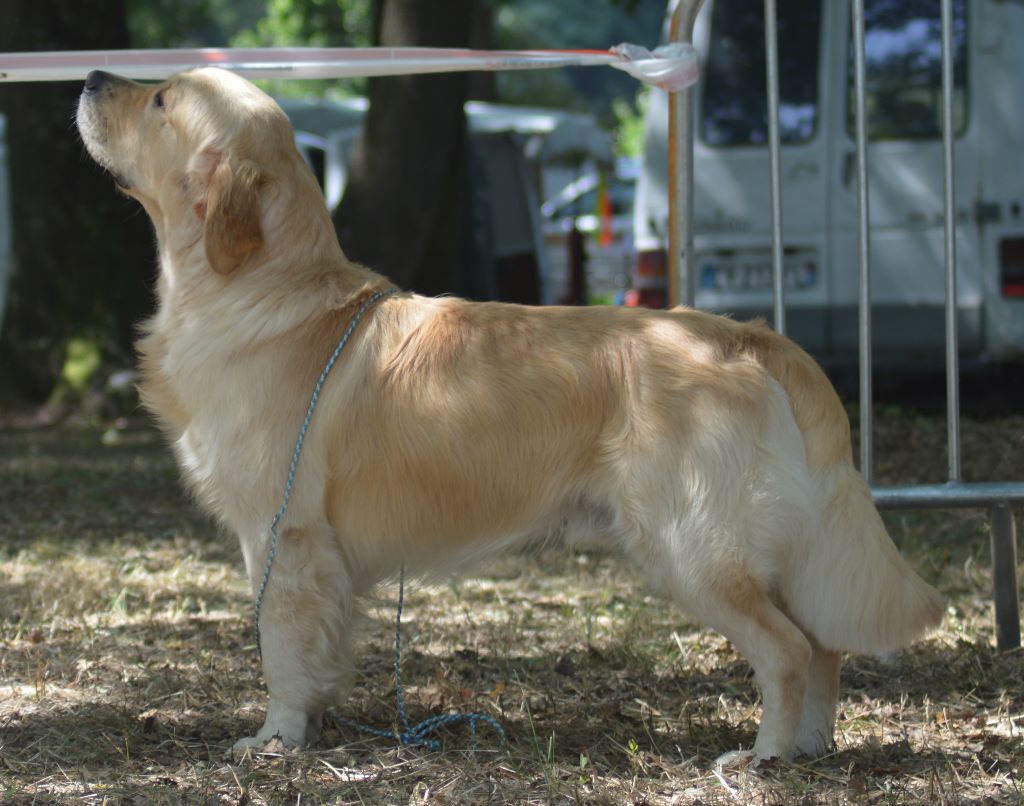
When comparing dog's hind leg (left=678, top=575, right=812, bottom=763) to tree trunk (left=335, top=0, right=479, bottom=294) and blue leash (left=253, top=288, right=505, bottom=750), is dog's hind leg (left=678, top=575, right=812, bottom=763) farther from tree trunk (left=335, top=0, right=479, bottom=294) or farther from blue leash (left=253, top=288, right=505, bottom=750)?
tree trunk (left=335, top=0, right=479, bottom=294)

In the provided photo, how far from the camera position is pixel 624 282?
20562 millimetres

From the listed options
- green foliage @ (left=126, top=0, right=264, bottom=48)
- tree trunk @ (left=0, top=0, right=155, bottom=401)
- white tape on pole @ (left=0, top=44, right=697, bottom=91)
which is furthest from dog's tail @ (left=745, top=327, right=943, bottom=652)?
green foliage @ (left=126, top=0, right=264, bottom=48)

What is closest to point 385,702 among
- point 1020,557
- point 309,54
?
point 309,54

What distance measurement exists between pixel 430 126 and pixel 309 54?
15.2 feet

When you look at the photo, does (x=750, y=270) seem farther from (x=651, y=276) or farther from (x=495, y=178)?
(x=495, y=178)

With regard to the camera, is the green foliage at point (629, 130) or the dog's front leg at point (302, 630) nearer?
the dog's front leg at point (302, 630)

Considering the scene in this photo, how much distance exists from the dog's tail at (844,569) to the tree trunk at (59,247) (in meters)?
7.38

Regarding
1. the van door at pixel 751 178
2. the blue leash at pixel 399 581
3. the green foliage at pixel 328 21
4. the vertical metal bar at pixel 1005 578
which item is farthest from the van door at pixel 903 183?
the green foliage at pixel 328 21

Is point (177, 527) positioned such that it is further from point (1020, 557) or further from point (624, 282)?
point (624, 282)

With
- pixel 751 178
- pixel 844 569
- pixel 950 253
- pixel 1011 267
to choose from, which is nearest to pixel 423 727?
pixel 844 569

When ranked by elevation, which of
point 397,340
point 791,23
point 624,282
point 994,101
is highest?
point 791,23

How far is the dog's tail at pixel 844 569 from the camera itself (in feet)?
10.5

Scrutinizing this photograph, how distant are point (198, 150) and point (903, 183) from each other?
6.58 metres

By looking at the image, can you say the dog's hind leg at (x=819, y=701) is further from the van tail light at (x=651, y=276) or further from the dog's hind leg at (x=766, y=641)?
the van tail light at (x=651, y=276)
